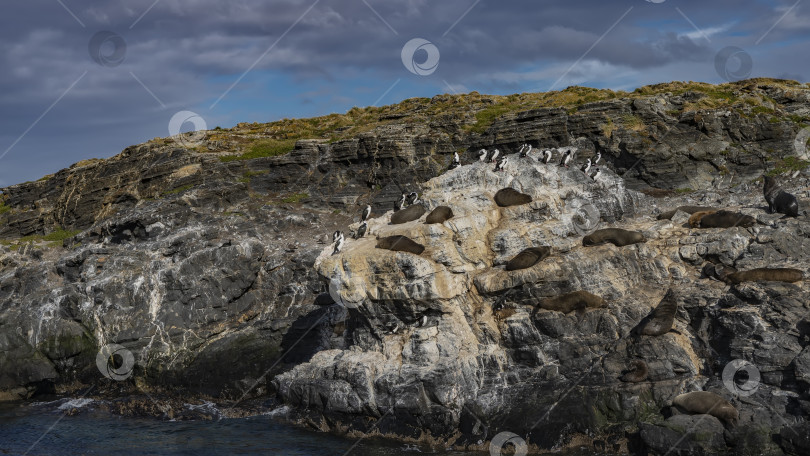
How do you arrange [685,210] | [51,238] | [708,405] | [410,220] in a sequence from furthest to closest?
1. [51,238]
2. [410,220]
3. [685,210]
4. [708,405]

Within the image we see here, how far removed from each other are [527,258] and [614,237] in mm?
3428

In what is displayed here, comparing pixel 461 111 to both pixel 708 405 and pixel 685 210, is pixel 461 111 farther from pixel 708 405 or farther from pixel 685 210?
pixel 708 405

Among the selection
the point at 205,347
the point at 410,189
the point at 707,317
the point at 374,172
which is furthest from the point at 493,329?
the point at 374,172

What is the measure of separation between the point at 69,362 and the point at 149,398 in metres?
5.59

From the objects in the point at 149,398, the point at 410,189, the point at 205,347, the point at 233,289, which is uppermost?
the point at 410,189

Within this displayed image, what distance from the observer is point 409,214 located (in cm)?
2344

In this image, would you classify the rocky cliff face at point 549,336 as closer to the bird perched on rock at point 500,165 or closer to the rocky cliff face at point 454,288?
the rocky cliff face at point 454,288

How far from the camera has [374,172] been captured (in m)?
40.0

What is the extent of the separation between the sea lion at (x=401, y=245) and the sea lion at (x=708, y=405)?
29.6 ft

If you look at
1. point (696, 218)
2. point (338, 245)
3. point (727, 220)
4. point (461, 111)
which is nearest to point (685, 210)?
point (696, 218)

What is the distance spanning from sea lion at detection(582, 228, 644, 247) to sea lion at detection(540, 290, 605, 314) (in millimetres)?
2780

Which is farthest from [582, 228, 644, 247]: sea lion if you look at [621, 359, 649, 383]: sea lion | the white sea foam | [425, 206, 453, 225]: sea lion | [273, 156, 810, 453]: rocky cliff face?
the white sea foam

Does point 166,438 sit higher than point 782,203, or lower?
lower

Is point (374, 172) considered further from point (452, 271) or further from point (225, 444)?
point (225, 444)
